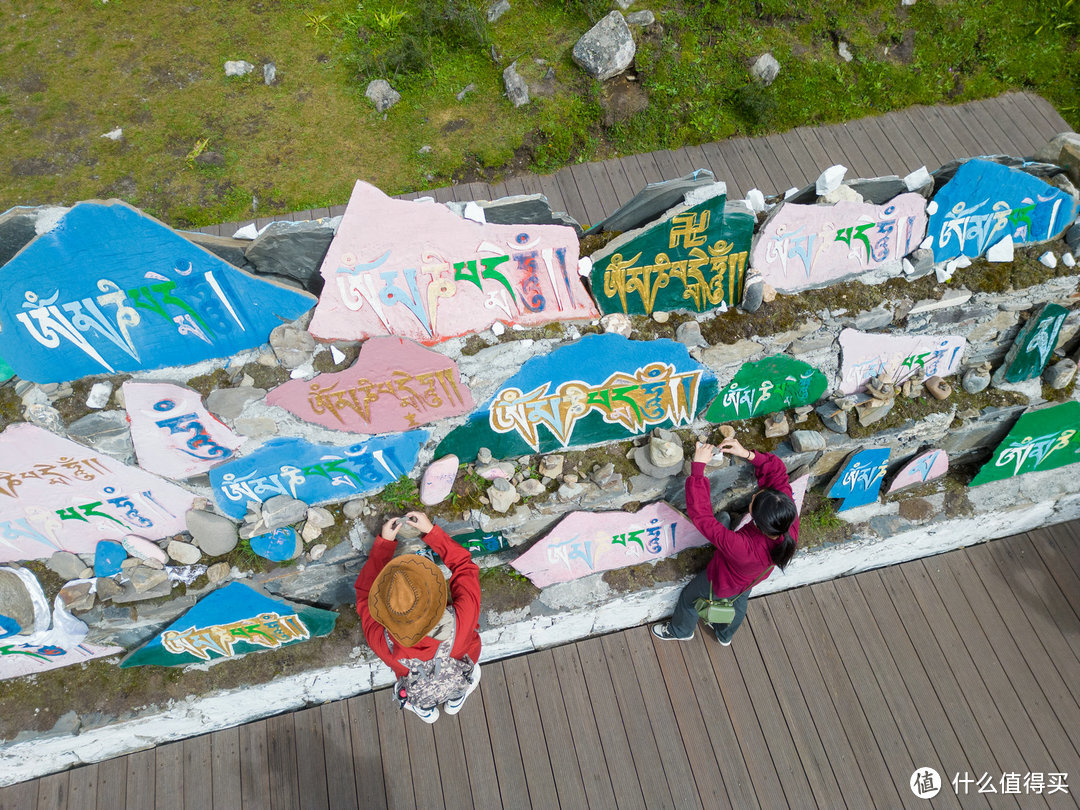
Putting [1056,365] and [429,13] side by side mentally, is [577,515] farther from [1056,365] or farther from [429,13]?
[429,13]

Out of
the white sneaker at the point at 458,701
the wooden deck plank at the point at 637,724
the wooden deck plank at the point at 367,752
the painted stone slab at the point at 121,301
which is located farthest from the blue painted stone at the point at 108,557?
the wooden deck plank at the point at 637,724

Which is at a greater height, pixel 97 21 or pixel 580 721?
pixel 97 21

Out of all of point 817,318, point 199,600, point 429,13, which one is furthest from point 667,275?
point 429,13

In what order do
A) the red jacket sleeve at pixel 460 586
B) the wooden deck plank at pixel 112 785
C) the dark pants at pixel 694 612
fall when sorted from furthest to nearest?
the dark pants at pixel 694 612
the wooden deck plank at pixel 112 785
the red jacket sleeve at pixel 460 586

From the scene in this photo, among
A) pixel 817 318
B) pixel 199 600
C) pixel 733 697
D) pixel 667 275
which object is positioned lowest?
pixel 733 697

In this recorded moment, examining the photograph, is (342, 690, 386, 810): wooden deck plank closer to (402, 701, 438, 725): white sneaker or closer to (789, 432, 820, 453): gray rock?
(402, 701, 438, 725): white sneaker

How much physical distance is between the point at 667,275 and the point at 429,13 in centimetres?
503

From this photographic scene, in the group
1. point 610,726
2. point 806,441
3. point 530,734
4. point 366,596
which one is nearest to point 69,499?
point 366,596

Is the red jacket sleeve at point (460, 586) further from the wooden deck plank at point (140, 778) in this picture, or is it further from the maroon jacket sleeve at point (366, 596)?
the wooden deck plank at point (140, 778)

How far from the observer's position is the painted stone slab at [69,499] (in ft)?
9.82

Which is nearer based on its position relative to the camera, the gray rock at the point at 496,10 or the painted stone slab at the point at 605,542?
the painted stone slab at the point at 605,542

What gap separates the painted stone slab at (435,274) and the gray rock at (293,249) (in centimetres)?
9

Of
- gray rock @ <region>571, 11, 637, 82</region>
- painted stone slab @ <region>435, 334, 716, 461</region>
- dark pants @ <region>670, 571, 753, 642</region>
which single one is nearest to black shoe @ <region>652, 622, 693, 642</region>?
dark pants @ <region>670, 571, 753, 642</region>

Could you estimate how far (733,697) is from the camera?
13.0ft
